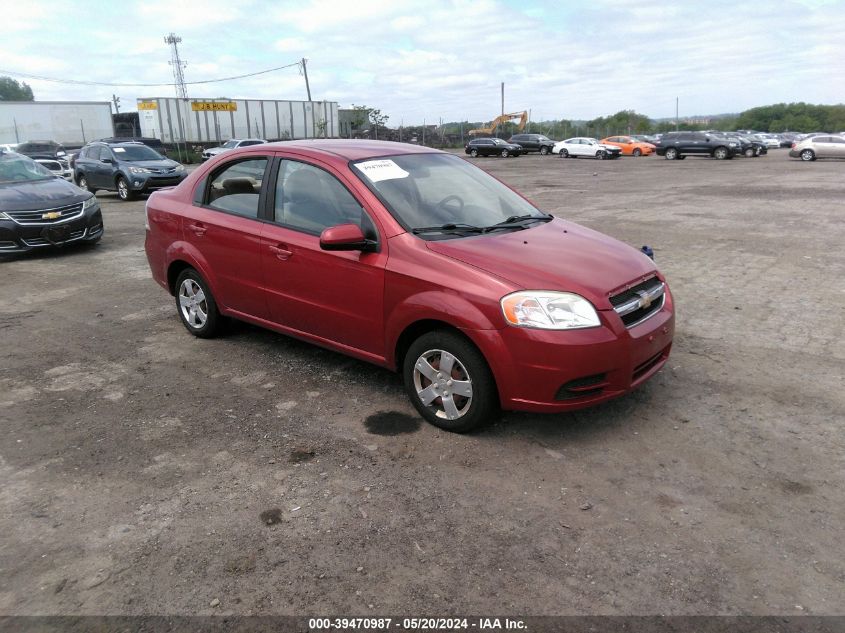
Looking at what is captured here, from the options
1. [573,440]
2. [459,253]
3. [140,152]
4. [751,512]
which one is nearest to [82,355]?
[459,253]

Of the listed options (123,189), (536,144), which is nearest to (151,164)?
(123,189)

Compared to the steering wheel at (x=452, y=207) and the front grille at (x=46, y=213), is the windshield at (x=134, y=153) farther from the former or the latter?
the steering wheel at (x=452, y=207)

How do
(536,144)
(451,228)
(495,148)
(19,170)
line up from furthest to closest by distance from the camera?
(536,144)
(495,148)
(19,170)
(451,228)

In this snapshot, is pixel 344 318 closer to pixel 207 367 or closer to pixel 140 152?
pixel 207 367

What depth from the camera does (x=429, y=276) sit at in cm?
395

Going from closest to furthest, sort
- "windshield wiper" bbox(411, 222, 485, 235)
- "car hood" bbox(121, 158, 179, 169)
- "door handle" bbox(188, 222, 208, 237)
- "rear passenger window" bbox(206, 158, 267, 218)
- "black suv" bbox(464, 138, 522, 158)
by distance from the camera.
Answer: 1. "windshield wiper" bbox(411, 222, 485, 235)
2. "rear passenger window" bbox(206, 158, 267, 218)
3. "door handle" bbox(188, 222, 208, 237)
4. "car hood" bbox(121, 158, 179, 169)
5. "black suv" bbox(464, 138, 522, 158)

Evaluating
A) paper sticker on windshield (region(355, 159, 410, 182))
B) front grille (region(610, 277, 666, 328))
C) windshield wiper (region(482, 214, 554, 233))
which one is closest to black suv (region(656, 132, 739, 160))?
windshield wiper (region(482, 214, 554, 233))

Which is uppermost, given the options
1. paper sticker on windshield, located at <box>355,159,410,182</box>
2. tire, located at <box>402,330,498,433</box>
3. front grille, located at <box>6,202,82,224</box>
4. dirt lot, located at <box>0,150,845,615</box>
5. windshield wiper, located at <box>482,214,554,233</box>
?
paper sticker on windshield, located at <box>355,159,410,182</box>

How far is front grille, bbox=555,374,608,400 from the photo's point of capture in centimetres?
373

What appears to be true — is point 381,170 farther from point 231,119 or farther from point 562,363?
point 231,119

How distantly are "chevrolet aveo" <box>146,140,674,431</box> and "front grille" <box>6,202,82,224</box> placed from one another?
5581 mm

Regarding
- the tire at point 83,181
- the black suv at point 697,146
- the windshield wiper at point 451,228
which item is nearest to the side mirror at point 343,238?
the windshield wiper at point 451,228

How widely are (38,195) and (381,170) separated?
7769 mm

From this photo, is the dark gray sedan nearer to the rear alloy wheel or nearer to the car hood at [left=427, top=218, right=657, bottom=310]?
the rear alloy wheel
